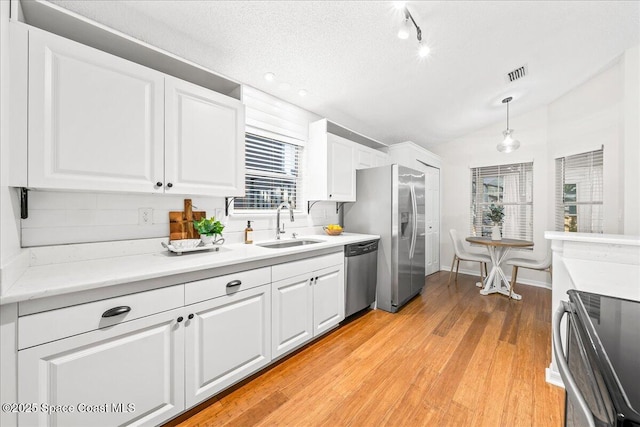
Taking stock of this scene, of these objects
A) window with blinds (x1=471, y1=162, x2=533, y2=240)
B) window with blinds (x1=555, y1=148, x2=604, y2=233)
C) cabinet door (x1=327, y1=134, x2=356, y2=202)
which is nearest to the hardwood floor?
cabinet door (x1=327, y1=134, x2=356, y2=202)

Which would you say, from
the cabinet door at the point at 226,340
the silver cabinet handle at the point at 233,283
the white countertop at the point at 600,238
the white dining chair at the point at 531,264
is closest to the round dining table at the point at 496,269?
the white dining chair at the point at 531,264

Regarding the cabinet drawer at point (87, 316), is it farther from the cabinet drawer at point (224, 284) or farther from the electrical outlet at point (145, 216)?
the electrical outlet at point (145, 216)

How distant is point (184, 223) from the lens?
2027mm

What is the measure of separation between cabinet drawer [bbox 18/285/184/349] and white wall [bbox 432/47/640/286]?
4.28m

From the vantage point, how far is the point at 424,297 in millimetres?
3609

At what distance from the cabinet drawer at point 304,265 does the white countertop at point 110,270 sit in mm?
78

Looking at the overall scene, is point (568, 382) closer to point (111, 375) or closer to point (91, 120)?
point (111, 375)

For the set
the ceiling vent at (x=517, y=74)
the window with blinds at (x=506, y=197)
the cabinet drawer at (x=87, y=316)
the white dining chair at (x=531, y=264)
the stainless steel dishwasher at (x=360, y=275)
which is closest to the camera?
the cabinet drawer at (x=87, y=316)

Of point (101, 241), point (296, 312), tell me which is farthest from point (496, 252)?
point (101, 241)

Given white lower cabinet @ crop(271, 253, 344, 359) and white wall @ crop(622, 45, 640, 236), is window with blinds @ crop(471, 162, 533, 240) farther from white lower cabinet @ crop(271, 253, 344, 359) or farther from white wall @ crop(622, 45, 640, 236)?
white lower cabinet @ crop(271, 253, 344, 359)

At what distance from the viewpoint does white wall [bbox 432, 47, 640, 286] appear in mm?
2625

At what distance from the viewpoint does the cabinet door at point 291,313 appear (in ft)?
6.29

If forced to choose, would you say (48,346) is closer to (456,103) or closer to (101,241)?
(101,241)

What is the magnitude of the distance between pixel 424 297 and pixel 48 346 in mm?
3756
